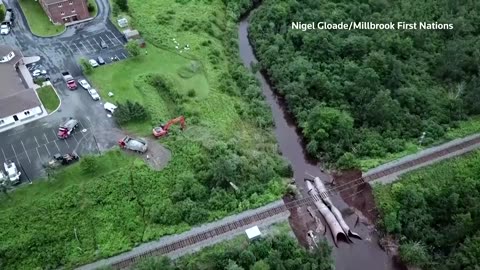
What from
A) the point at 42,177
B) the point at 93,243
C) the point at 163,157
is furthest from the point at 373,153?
the point at 42,177

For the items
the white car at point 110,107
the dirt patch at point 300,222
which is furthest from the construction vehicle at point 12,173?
the dirt patch at point 300,222

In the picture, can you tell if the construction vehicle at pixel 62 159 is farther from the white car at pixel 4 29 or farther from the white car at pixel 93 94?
the white car at pixel 4 29

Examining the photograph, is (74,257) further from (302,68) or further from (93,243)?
(302,68)

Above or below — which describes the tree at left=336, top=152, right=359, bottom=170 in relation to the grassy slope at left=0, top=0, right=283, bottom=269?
above

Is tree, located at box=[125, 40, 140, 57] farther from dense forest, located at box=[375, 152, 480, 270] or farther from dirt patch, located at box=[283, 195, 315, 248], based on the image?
dense forest, located at box=[375, 152, 480, 270]

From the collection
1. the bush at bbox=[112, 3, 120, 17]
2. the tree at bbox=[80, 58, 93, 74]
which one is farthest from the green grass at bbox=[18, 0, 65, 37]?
the tree at bbox=[80, 58, 93, 74]

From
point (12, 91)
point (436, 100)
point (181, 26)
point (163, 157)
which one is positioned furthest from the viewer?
point (181, 26)
